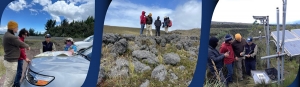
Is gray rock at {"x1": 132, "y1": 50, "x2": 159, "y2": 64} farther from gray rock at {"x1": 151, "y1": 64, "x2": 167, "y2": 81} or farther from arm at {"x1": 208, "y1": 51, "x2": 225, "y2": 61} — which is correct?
arm at {"x1": 208, "y1": 51, "x2": 225, "y2": 61}

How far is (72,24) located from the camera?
16.1ft

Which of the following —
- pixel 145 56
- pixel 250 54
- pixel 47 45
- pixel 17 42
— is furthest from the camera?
pixel 250 54

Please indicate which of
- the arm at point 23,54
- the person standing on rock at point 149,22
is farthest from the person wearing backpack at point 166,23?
the arm at point 23,54

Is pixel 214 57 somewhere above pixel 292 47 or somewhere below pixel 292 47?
below

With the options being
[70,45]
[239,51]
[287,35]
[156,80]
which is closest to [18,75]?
[70,45]

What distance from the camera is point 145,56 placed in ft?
16.3

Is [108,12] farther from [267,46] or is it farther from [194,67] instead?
[267,46]

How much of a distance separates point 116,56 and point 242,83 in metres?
2.08

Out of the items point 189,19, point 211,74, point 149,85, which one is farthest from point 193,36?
point 149,85

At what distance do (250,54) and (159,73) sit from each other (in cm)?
153

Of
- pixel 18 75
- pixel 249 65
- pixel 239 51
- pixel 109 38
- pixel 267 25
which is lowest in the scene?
pixel 18 75

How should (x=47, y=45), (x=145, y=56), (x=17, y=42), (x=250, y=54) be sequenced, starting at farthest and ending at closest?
1. (x=250, y=54)
2. (x=145, y=56)
3. (x=47, y=45)
4. (x=17, y=42)

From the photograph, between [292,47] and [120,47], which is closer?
[120,47]

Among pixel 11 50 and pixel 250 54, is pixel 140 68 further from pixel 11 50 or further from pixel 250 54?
pixel 11 50
